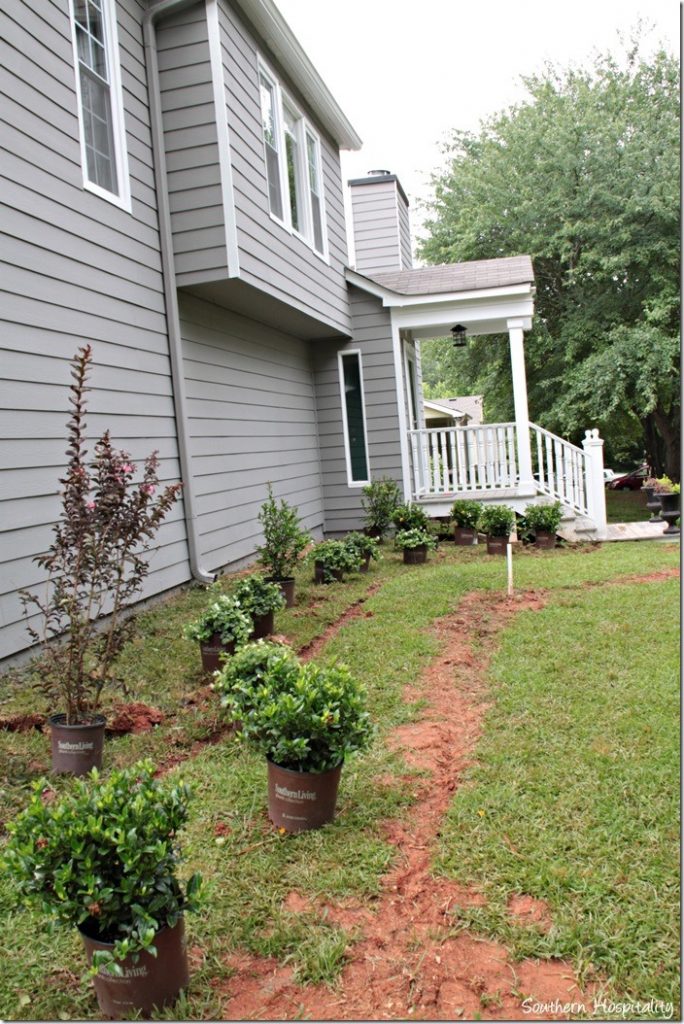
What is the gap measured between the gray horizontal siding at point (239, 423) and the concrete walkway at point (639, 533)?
13.9 feet

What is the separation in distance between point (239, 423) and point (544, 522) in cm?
408

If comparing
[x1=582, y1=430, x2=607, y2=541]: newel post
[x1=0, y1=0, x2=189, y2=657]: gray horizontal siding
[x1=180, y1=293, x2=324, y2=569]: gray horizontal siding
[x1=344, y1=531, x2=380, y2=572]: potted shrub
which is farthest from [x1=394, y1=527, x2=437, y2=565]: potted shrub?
[x1=0, y1=0, x2=189, y2=657]: gray horizontal siding

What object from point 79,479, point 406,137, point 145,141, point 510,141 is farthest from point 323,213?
point 406,137

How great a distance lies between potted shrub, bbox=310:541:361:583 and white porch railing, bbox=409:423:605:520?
11.9 ft

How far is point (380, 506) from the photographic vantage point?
1009cm

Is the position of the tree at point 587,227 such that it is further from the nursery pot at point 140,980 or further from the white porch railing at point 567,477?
the nursery pot at point 140,980

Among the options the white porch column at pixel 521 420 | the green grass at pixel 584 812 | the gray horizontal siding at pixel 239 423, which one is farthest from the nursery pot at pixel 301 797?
the white porch column at pixel 521 420

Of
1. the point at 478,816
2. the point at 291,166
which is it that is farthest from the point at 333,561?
the point at 291,166

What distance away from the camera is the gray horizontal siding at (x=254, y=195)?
6980mm

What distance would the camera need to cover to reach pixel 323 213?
1032cm

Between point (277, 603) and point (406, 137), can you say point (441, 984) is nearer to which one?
point (277, 603)

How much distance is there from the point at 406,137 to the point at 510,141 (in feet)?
24.4

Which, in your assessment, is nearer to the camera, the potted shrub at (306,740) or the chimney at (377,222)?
the potted shrub at (306,740)

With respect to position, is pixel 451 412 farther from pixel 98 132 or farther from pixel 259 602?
pixel 259 602
